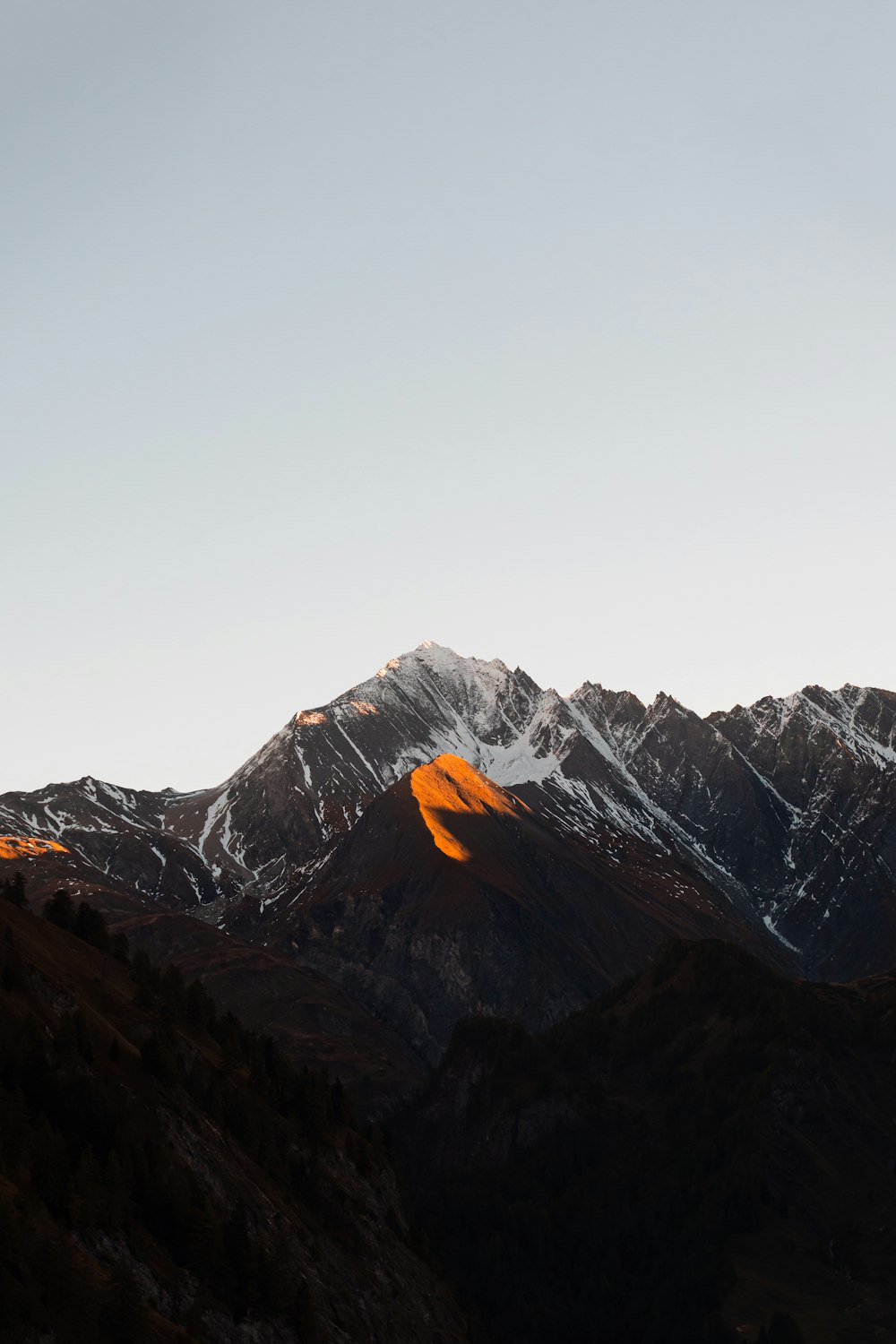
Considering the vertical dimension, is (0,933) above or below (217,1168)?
above

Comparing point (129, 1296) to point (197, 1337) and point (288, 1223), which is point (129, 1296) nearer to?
point (197, 1337)

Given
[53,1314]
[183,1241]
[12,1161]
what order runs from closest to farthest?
[53,1314]
[12,1161]
[183,1241]

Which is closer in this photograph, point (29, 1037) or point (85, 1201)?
point (85, 1201)

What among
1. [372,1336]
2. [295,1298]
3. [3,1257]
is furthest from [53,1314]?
[372,1336]

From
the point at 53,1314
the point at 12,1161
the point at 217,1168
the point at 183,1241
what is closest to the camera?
the point at 53,1314

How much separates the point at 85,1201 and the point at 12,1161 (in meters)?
8.01

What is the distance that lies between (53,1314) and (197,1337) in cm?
2657

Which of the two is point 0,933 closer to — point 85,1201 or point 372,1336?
point 85,1201

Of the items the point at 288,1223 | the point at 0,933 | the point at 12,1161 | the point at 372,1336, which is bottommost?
the point at 372,1336

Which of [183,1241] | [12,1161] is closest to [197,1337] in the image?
[183,1241]

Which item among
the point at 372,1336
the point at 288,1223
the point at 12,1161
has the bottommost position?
the point at 372,1336

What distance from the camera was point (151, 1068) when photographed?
192625 millimetres

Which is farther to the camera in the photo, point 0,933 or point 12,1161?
point 0,933

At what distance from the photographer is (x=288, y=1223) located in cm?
19888
